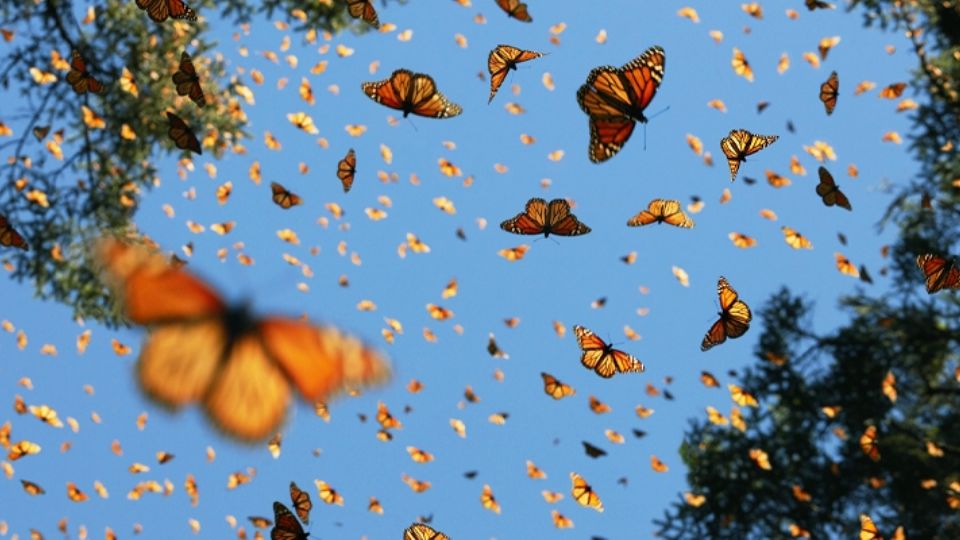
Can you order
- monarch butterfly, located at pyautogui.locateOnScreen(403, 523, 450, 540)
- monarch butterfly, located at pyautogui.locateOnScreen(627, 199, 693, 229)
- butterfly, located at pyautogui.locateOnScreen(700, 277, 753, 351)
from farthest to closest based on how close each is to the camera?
monarch butterfly, located at pyautogui.locateOnScreen(627, 199, 693, 229)
butterfly, located at pyautogui.locateOnScreen(700, 277, 753, 351)
monarch butterfly, located at pyautogui.locateOnScreen(403, 523, 450, 540)

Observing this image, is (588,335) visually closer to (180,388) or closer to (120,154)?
(180,388)

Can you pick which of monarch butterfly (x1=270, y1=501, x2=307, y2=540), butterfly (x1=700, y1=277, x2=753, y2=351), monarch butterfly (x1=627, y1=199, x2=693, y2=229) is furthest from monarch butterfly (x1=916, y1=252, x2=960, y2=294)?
monarch butterfly (x1=270, y1=501, x2=307, y2=540)

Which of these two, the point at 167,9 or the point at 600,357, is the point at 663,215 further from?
the point at 167,9

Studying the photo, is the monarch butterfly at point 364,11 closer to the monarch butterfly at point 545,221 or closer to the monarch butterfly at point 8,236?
the monarch butterfly at point 545,221

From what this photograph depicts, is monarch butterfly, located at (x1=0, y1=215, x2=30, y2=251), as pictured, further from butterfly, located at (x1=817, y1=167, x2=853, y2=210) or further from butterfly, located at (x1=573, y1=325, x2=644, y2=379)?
butterfly, located at (x1=817, y1=167, x2=853, y2=210)

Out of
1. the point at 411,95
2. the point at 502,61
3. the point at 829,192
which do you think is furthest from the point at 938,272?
the point at 411,95

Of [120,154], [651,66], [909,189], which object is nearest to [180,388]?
[651,66]
